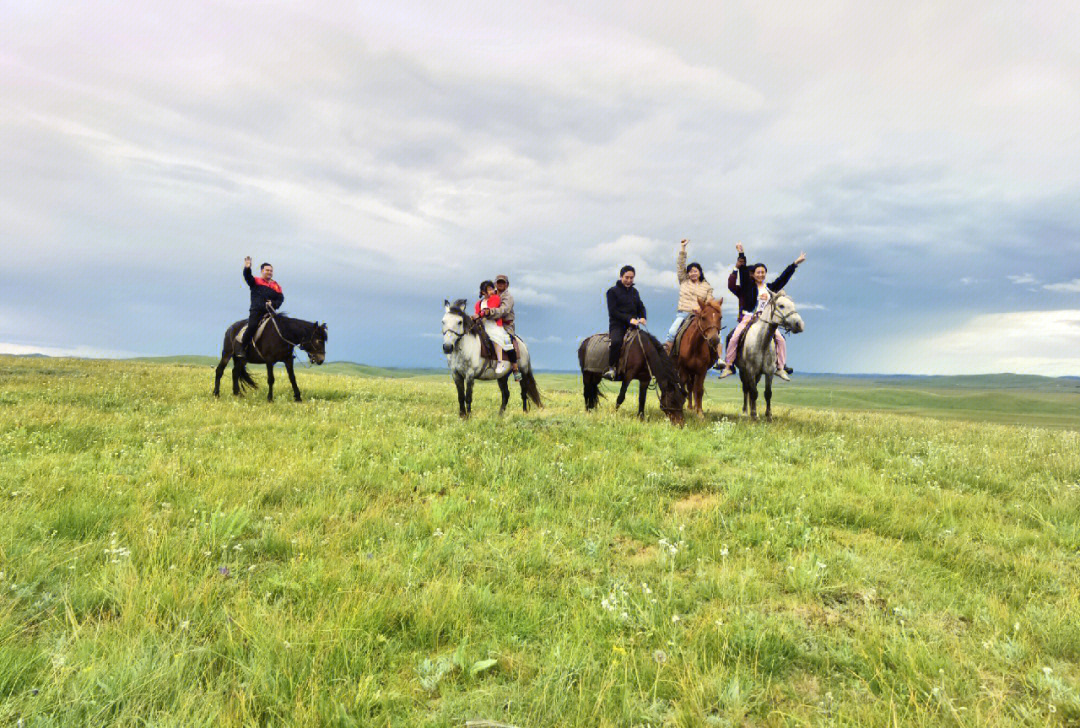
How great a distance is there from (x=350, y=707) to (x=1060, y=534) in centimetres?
842

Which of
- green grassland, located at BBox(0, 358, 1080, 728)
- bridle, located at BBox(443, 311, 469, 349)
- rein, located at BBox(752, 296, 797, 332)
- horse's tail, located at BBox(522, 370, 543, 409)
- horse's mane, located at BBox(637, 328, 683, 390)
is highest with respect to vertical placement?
rein, located at BBox(752, 296, 797, 332)

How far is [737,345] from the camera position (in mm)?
15594

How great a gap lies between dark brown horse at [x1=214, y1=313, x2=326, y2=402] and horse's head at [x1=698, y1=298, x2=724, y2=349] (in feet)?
47.1

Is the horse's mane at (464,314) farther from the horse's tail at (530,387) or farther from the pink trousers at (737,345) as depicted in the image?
the pink trousers at (737,345)

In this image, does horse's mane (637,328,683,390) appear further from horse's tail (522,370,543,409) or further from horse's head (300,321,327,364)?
horse's head (300,321,327,364)

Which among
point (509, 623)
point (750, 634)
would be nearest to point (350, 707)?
→ point (509, 623)

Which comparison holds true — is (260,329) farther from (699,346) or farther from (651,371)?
(699,346)

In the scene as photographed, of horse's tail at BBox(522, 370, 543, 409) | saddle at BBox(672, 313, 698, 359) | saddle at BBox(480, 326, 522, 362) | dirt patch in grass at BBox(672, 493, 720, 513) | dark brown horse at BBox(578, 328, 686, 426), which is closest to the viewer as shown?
dirt patch in grass at BBox(672, 493, 720, 513)

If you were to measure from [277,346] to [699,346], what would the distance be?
50.7ft

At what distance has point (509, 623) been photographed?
3787mm

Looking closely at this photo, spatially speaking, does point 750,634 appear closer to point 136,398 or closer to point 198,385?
point 136,398

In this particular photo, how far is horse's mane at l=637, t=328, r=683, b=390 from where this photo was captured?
1344cm

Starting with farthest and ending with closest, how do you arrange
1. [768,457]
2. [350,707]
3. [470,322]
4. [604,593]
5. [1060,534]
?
[470,322]
[768,457]
[1060,534]
[604,593]
[350,707]

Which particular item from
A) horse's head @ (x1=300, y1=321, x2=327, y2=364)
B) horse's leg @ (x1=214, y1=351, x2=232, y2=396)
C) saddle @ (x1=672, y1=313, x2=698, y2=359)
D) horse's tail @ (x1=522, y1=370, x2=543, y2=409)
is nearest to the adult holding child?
saddle @ (x1=672, y1=313, x2=698, y2=359)
